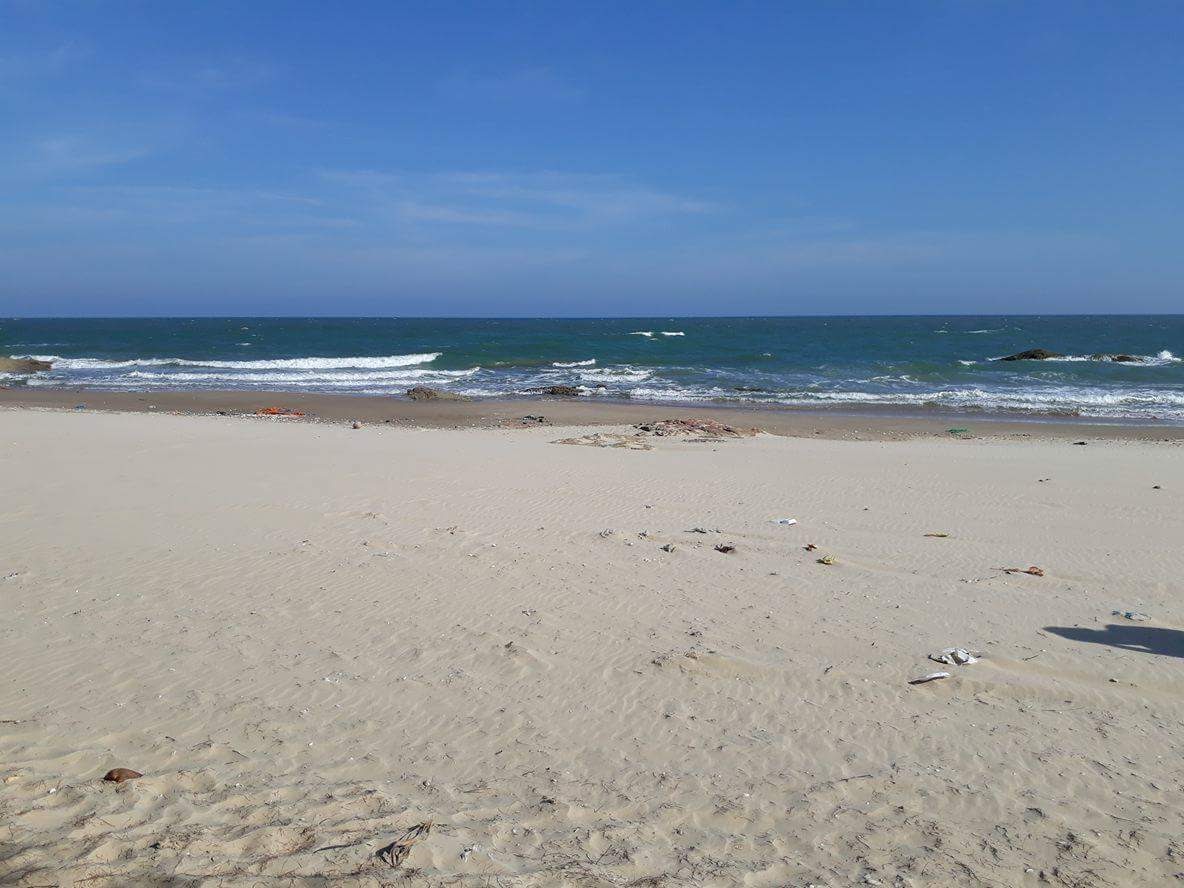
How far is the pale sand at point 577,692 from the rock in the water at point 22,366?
31.2 m

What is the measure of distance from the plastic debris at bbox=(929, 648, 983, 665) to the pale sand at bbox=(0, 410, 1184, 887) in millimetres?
96

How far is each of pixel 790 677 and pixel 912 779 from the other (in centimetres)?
111

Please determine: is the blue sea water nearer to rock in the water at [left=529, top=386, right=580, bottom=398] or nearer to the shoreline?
rock in the water at [left=529, top=386, right=580, bottom=398]

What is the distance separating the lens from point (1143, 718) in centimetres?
443

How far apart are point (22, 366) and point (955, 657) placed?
133 feet

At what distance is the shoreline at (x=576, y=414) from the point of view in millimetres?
18781

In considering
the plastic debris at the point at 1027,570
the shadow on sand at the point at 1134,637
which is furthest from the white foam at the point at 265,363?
the shadow on sand at the point at 1134,637

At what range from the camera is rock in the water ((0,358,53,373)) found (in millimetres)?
34688

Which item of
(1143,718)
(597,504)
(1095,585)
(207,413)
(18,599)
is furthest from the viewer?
(207,413)

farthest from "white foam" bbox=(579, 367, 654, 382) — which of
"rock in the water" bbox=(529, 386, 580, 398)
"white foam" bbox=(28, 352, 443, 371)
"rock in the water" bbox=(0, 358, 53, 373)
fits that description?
"rock in the water" bbox=(0, 358, 53, 373)

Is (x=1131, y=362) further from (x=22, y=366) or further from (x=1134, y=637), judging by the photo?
(x=22, y=366)

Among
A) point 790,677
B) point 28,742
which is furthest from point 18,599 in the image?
point 790,677

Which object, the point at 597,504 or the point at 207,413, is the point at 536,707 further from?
the point at 207,413

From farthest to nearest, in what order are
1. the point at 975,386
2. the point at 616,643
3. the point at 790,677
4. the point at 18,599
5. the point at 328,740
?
the point at 975,386 < the point at 18,599 < the point at 616,643 < the point at 790,677 < the point at 328,740
